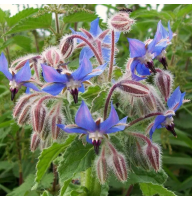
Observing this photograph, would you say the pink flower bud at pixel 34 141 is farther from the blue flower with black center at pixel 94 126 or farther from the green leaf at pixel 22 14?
the green leaf at pixel 22 14

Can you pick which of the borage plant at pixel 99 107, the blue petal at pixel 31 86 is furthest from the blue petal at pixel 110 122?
the blue petal at pixel 31 86

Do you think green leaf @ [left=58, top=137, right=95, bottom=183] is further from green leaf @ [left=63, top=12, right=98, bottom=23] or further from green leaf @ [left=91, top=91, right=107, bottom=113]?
green leaf @ [left=63, top=12, right=98, bottom=23]

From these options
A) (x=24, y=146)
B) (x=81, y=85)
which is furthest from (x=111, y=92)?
(x=24, y=146)

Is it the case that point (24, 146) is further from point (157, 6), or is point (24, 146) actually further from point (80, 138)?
A: point (157, 6)

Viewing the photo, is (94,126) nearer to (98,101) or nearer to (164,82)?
(98,101)

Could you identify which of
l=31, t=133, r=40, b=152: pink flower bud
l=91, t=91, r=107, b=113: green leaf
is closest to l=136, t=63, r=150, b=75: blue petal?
l=91, t=91, r=107, b=113: green leaf

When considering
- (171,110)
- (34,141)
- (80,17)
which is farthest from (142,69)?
(80,17)
